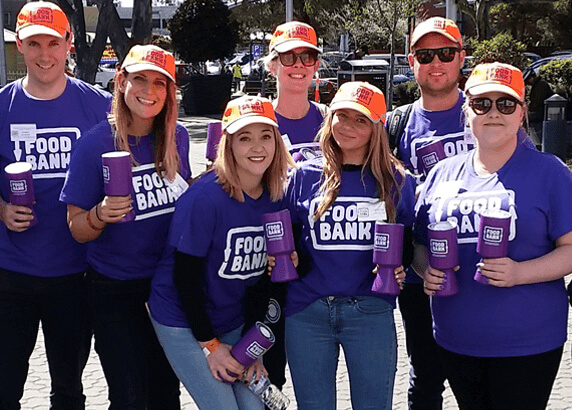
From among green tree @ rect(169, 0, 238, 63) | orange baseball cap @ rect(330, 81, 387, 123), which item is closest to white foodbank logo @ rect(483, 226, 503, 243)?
orange baseball cap @ rect(330, 81, 387, 123)

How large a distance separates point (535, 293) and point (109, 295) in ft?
6.23

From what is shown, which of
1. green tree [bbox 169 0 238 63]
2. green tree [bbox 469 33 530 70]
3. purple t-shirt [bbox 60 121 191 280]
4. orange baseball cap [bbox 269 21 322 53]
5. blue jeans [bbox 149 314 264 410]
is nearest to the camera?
blue jeans [bbox 149 314 264 410]

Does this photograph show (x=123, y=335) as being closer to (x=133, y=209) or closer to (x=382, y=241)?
(x=133, y=209)

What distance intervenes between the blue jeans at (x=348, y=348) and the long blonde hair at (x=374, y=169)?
415 millimetres

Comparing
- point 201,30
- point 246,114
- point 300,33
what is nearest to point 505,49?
point 201,30

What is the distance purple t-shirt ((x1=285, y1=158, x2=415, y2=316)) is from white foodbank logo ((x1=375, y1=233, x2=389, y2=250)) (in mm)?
139

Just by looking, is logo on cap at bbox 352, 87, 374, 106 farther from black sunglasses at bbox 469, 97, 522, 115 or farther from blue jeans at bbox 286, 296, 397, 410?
blue jeans at bbox 286, 296, 397, 410

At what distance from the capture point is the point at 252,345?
3.39m

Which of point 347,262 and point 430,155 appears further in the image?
point 430,155

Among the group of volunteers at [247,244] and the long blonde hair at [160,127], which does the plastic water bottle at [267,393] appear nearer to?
the group of volunteers at [247,244]

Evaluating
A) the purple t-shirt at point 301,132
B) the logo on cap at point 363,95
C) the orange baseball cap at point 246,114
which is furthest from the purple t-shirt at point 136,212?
the logo on cap at point 363,95

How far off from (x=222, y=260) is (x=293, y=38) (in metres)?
1.56

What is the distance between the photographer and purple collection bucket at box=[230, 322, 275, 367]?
3385mm

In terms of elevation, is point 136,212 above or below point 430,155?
below
